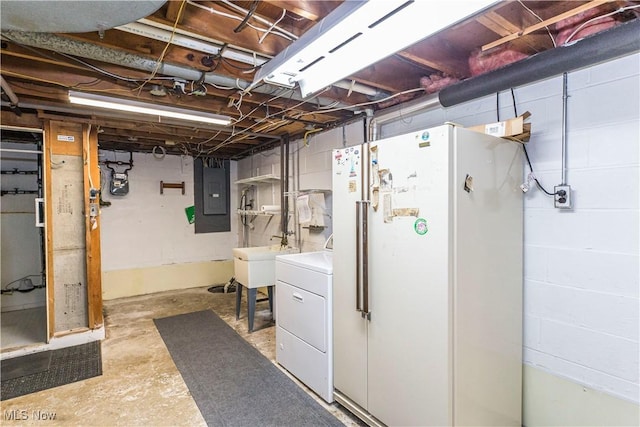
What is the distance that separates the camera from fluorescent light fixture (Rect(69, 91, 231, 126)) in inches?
104

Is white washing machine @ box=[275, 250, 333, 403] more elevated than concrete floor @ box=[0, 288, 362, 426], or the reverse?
white washing machine @ box=[275, 250, 333, 403]

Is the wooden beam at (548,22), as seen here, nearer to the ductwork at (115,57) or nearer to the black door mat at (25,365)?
the ductwork at (115,57)

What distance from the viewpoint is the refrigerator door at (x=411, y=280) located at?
168 centimetres

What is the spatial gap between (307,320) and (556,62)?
226cm

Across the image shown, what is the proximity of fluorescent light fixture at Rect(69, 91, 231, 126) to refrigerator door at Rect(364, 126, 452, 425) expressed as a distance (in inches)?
75.4

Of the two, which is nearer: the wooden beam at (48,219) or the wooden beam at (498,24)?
the wooden beam at (498,24)

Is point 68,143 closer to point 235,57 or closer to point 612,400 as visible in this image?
point 235,57

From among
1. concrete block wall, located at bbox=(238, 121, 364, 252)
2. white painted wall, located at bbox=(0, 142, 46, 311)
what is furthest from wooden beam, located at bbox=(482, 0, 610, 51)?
white painted wall, located at bbox=(0, 142, 46, 311)

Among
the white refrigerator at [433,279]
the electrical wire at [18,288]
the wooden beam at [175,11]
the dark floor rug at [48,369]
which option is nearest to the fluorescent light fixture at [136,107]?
the wooden beam at [175,11]

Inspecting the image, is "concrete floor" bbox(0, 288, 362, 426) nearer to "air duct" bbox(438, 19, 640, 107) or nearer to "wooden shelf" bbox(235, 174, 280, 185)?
"wooden shelf" bbox(235, 174, 280, 185)

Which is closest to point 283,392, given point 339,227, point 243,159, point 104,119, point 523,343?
point 339,227

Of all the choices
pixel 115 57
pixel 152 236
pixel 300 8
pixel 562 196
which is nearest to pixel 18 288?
pixel 152 236

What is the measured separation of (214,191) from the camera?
6.00 metres

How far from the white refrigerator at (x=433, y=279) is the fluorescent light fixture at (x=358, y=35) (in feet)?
1.56
